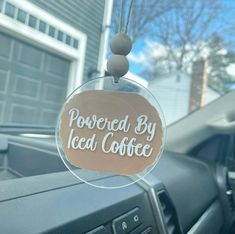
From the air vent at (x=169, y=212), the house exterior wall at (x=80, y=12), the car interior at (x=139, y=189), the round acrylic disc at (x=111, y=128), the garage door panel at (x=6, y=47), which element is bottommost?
the air vent at (x=169, y=212)

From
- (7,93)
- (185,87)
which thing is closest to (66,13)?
(7,93)

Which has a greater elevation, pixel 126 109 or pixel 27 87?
pixel 27 87

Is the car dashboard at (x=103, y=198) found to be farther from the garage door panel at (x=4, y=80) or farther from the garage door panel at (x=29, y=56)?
the garage door panel at (x=29, y=56)

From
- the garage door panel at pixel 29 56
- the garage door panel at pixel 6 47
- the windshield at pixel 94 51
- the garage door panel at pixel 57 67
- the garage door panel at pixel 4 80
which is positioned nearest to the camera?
the windshield at pixel 94 51

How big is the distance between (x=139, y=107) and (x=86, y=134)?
105 mm

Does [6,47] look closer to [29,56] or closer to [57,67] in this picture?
[29,56]

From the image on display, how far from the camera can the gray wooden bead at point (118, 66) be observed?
82cm

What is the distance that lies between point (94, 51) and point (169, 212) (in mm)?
635

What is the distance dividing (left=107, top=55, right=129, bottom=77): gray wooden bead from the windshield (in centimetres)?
47

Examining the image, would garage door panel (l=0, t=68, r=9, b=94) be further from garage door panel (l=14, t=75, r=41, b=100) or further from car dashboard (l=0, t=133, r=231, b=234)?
car dashboard (l=0, t=133, r=231, b=234)

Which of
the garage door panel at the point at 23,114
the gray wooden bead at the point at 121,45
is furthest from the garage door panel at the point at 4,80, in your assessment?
the gray wooden bead at the point at 121,45

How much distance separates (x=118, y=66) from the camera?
823mm

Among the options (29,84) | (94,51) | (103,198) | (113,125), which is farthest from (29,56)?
(113,125)

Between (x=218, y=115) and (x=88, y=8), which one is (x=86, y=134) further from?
(x=218, y=115)
